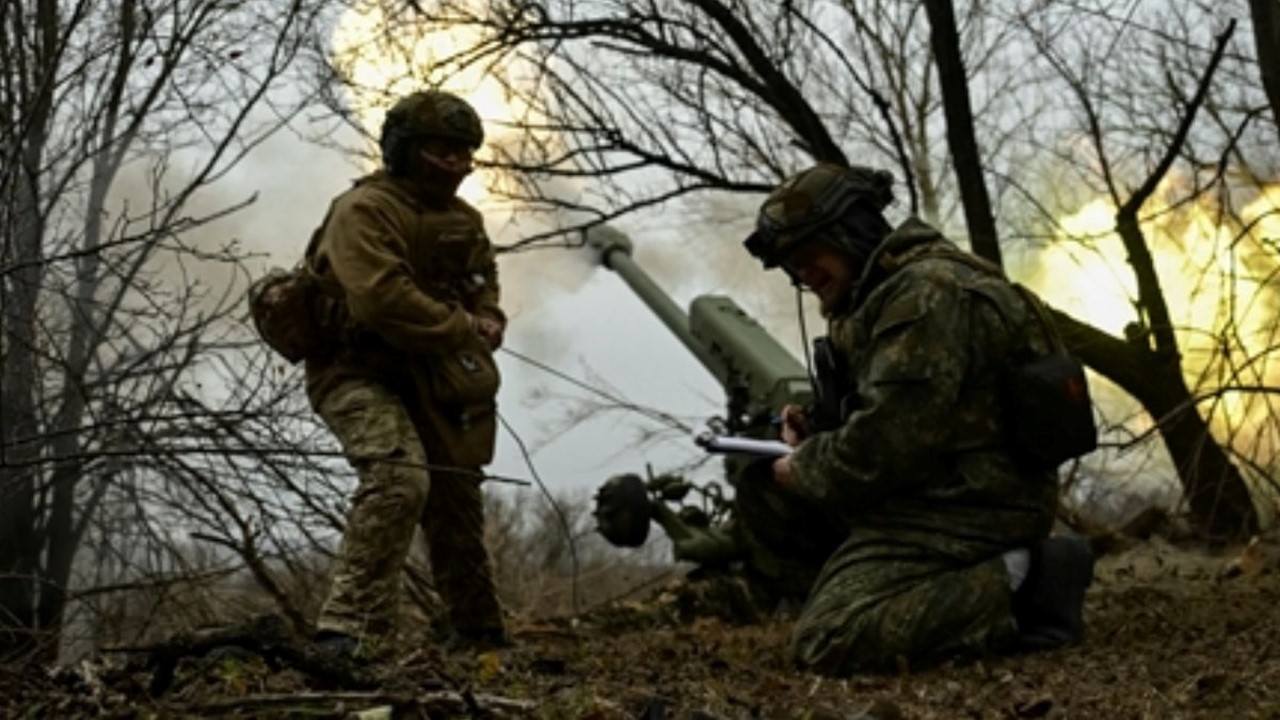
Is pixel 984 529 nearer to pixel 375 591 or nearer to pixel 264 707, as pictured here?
pixel 375 591

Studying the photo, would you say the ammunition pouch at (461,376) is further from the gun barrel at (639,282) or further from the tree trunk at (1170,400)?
the tree trunk at (1170,400)

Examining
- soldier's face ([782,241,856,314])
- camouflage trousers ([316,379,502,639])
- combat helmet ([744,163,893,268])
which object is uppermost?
combat helmet ([744,163,893,268])

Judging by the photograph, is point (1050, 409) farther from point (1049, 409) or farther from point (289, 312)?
point (289, 312)

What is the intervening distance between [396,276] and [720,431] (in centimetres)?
317

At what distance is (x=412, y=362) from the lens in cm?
581

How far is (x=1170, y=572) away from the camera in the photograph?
8.24m

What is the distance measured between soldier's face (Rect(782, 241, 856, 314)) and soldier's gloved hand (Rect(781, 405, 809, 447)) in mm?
400

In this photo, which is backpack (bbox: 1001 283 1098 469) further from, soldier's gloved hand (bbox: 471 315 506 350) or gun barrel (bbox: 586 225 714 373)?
gun barrel (bbox: 586 225 714 373)

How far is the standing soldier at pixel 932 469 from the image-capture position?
5.13 metres

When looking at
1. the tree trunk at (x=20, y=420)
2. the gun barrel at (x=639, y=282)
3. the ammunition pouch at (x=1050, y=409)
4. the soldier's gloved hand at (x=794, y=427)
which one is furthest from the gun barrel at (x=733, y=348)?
the tree trunk at (x=20, y=420)

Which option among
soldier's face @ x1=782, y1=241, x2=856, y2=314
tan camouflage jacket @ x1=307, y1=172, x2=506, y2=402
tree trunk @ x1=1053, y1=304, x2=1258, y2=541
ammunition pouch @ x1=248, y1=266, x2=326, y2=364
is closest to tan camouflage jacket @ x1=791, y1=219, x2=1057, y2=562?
soldier's face @ x1=782, y1=241, x2=856, y2=314

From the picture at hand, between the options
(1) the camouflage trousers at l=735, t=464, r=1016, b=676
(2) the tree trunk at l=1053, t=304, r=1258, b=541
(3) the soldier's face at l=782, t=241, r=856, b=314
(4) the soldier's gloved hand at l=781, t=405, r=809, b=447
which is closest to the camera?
(1) the camouflage trousers at l=735, t=464, r=1016, b=676

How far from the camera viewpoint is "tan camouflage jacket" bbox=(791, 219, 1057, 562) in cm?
513

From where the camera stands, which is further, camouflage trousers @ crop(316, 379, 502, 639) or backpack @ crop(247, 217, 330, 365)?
backpack @ crop(247, 217, 330, 365)
